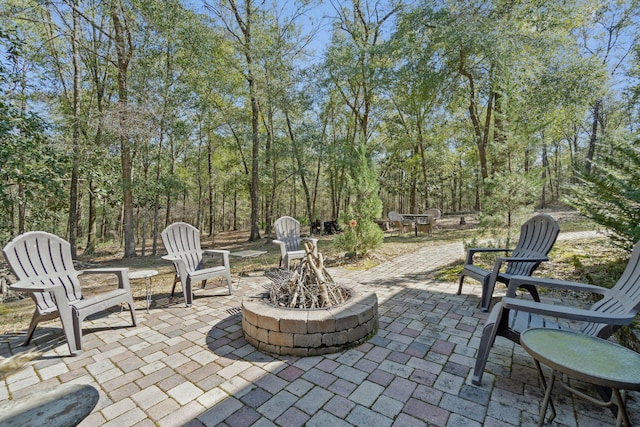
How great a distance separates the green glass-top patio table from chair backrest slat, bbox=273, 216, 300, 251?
11.9 feet

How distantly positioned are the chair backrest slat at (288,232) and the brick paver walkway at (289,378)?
1.83m

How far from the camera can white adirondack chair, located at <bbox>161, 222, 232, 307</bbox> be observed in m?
3.39

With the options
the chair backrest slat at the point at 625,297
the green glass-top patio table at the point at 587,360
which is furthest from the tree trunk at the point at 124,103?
the chair backrest slat at the point at 625,297

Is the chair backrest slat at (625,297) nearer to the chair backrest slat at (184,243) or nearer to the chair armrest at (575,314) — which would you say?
the chair armrest at (575,314)

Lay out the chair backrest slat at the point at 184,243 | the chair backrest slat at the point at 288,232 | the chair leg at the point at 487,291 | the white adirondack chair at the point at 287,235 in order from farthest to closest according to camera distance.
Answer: the chair backrest slat at the point at 288,232 < the white adirondack chair at the point at 287,235 < the chair backrest slat at the point at 184,243 < the chair leg at the point at 487,291

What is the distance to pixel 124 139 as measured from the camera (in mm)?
6863

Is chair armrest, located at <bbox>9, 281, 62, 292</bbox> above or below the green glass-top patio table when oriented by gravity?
above

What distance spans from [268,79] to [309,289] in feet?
24.9

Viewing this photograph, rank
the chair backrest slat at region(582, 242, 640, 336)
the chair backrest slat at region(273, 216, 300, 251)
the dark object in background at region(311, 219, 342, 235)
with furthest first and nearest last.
A: the dark object in background at region(311, 219, 342, 235)
the chair backrest slat at region(273, 216, 300, 251)
the chair backrest slat at region(582, 242, 640, 336)

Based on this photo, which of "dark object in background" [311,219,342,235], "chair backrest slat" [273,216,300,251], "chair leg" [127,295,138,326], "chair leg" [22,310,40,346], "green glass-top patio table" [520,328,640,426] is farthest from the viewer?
"dark object in background" [311,219,342,235]

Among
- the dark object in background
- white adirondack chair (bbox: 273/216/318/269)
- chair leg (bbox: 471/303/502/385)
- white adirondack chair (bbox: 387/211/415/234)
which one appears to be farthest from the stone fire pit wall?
the dark object in background

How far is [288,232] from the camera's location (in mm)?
4918

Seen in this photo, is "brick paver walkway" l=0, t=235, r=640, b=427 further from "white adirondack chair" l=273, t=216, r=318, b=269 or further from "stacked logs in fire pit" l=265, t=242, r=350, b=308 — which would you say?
"white adirondack chair" l=273, t=216, r=318, b=269

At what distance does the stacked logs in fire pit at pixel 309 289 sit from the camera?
104 inches
